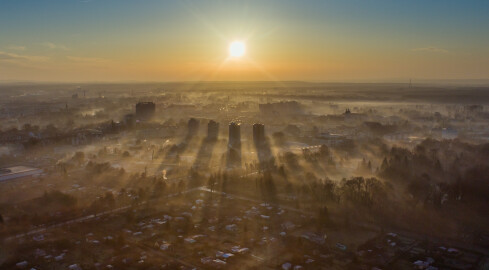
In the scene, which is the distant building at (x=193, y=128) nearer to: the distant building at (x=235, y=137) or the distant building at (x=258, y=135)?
→ the distant building at (x=235, y=137)

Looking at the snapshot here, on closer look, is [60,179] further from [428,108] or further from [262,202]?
[428,108]

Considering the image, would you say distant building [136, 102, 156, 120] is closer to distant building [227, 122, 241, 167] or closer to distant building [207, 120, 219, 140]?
distant building [207, 120, 219, 140]

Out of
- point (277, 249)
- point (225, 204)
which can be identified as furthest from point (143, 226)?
point (277, 249)

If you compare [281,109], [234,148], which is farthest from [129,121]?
[281,109]

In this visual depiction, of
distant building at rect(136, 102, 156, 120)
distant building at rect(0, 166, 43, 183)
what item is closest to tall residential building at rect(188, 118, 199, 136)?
distant building at rect(136, 102, 156, 120)

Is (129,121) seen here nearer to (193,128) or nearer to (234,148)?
(193,128)
